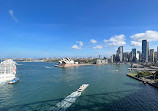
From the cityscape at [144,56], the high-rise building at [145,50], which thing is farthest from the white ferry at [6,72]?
the high-rise building at [145,50]

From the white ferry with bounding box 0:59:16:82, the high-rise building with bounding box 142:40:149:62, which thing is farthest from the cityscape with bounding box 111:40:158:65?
the white ferry with bounding box 0:59:16:82

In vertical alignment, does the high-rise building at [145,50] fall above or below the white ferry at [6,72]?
above

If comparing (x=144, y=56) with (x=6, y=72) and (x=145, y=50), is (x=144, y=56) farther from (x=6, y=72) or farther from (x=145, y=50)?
(x=6, y=72)

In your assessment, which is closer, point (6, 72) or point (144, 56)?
point (6, 72)

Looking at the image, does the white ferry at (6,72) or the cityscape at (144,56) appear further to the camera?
the cityscape at (144,56)

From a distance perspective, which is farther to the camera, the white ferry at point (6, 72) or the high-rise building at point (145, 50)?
the high-rise building at point (145, 50)

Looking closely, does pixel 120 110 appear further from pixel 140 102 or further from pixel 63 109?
pixel 63 109

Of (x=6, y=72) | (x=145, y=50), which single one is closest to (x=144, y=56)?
(x=145, y=50)

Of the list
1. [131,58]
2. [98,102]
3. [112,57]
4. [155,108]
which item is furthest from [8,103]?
[131,58]

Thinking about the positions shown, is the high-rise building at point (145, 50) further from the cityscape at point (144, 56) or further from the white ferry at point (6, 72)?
the white ferry at point (6, 72)

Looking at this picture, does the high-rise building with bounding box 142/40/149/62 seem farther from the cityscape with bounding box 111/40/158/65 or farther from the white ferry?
the white ferry

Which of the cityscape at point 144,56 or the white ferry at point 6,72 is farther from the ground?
the cityscape at point 144,56
